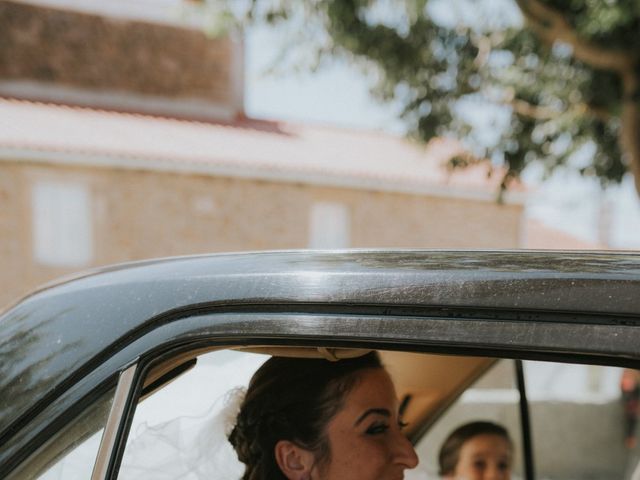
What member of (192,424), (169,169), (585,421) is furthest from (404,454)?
(169,169)

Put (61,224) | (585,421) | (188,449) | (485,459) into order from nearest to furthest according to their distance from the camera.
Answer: (188,449) < (485,459) < (585,421) < (61,224)

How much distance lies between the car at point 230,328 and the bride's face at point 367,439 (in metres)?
0.23

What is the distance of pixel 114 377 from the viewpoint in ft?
3.90

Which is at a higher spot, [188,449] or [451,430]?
[451,430]

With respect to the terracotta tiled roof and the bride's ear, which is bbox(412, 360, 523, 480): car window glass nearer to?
the bride's ear

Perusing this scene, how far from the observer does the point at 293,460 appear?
5.25 feet

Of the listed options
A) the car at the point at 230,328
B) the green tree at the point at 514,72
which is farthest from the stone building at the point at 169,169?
the car at the point at 230,328

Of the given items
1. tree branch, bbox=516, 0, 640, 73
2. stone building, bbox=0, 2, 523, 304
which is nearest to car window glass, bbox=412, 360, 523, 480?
tree branch, bbox=516, 0, 640, 73

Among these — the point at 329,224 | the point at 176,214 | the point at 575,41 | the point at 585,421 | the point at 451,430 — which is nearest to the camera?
the point at 451,430

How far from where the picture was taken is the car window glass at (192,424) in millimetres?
1299

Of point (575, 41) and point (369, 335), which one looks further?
point (575, 41)

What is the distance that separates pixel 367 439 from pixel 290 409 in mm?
171

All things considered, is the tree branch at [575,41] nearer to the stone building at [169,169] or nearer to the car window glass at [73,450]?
the stone building at [169,169]

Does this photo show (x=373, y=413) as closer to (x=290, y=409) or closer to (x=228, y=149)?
(x=290, y=409)
